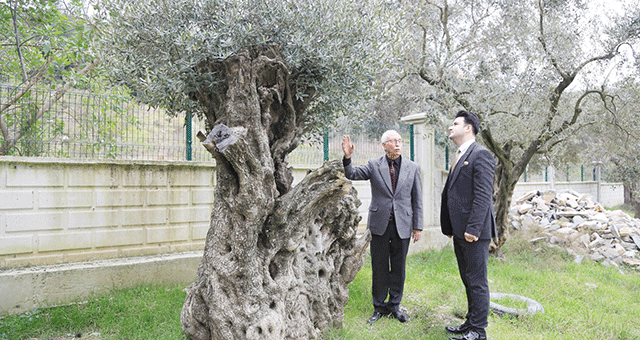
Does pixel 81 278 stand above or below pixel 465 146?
below

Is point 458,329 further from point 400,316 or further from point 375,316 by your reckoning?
point 375,316

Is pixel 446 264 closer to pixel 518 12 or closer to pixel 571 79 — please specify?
pixel 571 79

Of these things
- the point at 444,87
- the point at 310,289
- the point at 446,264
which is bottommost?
the point at 446,264

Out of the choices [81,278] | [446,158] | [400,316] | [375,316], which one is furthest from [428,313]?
[446,158]

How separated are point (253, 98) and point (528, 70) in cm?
632

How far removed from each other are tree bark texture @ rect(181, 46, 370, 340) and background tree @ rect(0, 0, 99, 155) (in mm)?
→ 2631

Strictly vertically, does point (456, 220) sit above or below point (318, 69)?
below

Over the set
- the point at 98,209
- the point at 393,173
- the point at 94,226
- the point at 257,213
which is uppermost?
the point at 393,173

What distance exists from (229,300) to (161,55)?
7.88ft

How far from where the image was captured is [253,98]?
12.9 ft

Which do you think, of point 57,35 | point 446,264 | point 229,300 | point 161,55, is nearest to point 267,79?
point 161,55

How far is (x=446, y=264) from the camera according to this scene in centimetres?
813

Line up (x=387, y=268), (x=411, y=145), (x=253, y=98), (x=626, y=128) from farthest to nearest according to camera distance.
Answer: (x=411, y=145)
(x=626, y=128)
(x=387, y=268)
(x=253, y=98)

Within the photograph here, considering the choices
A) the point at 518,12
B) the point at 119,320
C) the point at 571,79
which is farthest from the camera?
the point at 518,12
